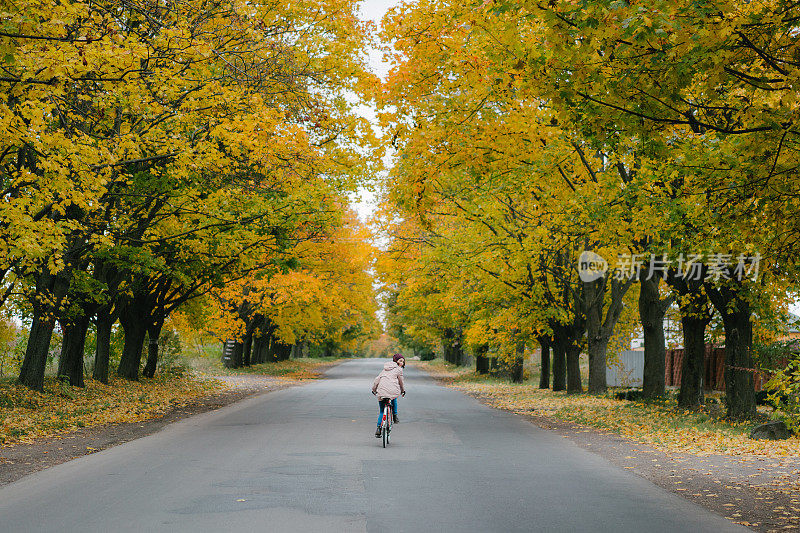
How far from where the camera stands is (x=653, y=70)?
6.57m

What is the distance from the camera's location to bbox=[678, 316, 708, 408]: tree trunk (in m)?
18.2

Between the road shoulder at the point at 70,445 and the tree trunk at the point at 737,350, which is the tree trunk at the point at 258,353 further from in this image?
the tree trunk at the point at 737,350

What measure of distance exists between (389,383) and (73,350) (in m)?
13.4

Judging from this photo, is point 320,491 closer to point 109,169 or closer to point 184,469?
point 184,469

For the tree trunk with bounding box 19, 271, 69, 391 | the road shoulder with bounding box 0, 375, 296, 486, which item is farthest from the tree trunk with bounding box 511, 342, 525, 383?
the tree trunk with bounding box 19, 271, 69, 391

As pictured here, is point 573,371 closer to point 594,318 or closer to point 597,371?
point 597,371

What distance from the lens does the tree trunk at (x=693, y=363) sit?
18.2 metres

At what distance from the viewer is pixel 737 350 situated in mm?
15617

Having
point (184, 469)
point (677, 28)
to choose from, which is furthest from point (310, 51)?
point (677, 28)

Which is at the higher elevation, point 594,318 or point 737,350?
point 594,318

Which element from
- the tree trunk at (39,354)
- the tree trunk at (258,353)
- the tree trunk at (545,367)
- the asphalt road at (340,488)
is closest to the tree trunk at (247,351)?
the tree trunk at (258,353)

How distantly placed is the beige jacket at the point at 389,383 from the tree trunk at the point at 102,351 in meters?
14.8

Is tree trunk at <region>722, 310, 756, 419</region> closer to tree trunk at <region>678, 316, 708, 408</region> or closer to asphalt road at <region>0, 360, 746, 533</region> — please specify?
tree trunk at <region>678, 316, 708, 408</region>

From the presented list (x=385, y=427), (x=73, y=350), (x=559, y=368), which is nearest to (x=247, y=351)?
(x=559, y=368)
